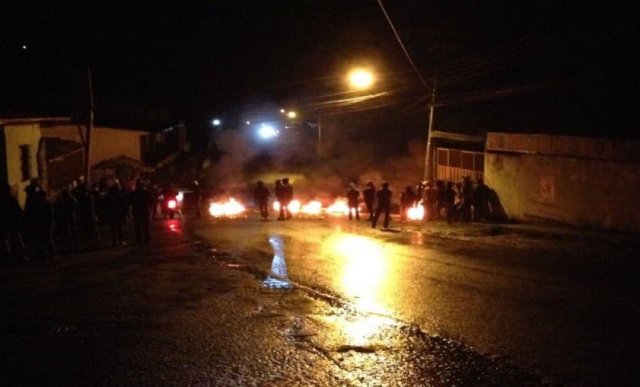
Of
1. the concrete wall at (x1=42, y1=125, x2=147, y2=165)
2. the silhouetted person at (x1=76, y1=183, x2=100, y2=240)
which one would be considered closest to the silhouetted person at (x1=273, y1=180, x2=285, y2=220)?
the silhouetted person at (x1=76, y1=183, x2=100, y2=240)

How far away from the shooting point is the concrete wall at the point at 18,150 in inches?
749

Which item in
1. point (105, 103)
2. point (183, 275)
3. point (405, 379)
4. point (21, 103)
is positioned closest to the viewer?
point (405, 379)

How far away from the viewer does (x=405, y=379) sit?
21.6 feet

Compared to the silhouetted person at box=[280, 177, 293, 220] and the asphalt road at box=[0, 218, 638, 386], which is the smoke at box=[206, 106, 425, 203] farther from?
the asphalt road at box=[0, 218, 638, 386]

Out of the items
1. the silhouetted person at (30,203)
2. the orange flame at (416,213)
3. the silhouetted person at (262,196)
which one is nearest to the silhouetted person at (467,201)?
the orange flame at (416,213)

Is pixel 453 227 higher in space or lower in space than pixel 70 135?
lower

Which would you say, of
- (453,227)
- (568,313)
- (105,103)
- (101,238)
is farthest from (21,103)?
(105,103)

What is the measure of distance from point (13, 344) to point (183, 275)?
438 cm

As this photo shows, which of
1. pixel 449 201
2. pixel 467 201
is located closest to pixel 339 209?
pixel 449 201

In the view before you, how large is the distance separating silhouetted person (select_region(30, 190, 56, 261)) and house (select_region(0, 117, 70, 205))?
11.7 feet

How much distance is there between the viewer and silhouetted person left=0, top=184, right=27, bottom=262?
13391 millimetres

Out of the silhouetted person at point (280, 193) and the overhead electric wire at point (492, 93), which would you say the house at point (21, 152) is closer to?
the silhouetted person at point (280, 193)

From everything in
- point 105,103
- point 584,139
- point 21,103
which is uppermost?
point 105,103

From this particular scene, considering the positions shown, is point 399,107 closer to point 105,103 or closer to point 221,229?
point 221,229
